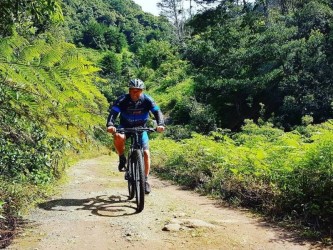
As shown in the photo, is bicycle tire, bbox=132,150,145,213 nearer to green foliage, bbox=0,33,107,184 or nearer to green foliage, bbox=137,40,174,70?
green foliage, bbox=0,33,107,184

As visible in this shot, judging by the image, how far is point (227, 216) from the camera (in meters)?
5.27

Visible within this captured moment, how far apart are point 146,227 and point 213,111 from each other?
2173 centimetres

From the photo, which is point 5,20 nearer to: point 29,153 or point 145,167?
point 145,167

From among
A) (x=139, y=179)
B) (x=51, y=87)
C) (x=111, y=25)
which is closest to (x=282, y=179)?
(x=139, y=179)

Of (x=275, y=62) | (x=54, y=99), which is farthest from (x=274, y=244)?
(x=275, y=62)

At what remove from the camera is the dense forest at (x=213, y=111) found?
2.60m

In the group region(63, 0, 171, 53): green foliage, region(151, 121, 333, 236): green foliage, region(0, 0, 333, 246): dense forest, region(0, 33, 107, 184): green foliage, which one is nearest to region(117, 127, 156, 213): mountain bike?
region(0, 0, 333, 246): dense forest

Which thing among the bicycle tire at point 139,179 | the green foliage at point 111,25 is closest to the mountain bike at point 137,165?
the bicycle tire at point 139,179

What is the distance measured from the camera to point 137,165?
5.55m

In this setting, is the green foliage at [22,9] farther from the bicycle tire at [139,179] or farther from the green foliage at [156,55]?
the green foliage at [156,55]

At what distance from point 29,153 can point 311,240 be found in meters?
5.73

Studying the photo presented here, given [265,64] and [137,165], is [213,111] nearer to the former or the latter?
[265,64]

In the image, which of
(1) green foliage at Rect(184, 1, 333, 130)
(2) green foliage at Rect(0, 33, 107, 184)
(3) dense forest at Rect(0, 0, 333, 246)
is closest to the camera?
(2) green foliage at Rect(0, 33, 107, 184)

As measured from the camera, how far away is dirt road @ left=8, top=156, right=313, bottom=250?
4176 mm
